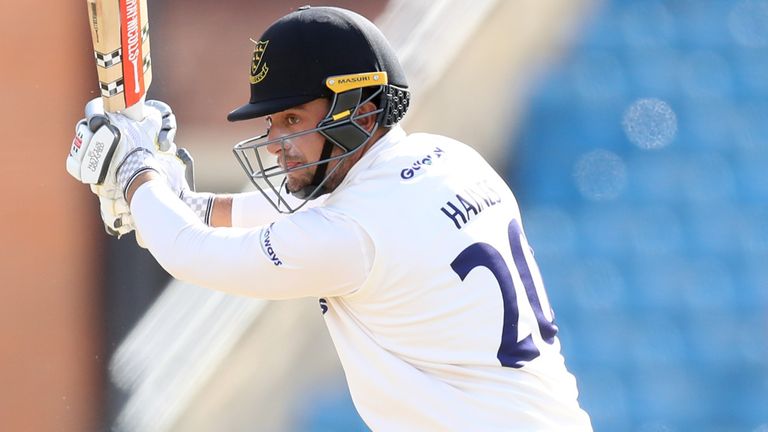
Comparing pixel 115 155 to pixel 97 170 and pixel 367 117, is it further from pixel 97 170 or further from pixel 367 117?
pixel 367 117

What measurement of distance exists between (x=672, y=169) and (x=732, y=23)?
1.87 feet

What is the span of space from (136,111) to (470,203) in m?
0.67

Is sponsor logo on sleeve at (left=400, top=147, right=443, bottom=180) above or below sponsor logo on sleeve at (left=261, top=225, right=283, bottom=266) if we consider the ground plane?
above

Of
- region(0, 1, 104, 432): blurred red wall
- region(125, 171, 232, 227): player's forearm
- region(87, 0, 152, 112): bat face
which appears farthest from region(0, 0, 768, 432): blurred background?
region(87, 0, 152, 112): bat face

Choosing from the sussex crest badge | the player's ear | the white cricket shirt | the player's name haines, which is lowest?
the white cricket shirt

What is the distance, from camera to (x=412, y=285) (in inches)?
62.6

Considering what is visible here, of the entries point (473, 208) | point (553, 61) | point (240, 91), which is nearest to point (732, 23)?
point (553, 61)

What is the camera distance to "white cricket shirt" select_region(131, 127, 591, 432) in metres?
1.57

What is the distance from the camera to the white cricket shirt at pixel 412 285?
1.57 meters

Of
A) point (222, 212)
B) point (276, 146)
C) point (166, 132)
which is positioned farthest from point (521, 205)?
point (276, 146)

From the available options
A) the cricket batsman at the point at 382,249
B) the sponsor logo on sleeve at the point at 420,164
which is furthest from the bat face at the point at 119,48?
the sponsor logo on sleeve at the point at 420,164

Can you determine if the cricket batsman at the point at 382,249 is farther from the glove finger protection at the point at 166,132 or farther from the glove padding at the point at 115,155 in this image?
the glove finger protection at the point at 166,132

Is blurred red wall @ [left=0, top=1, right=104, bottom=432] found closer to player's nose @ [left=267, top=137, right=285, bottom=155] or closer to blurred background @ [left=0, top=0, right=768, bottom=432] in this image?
blurred background @ [left=0, top=0, right=768, bottom=432]

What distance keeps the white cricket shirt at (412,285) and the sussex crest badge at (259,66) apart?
0.75 feet
